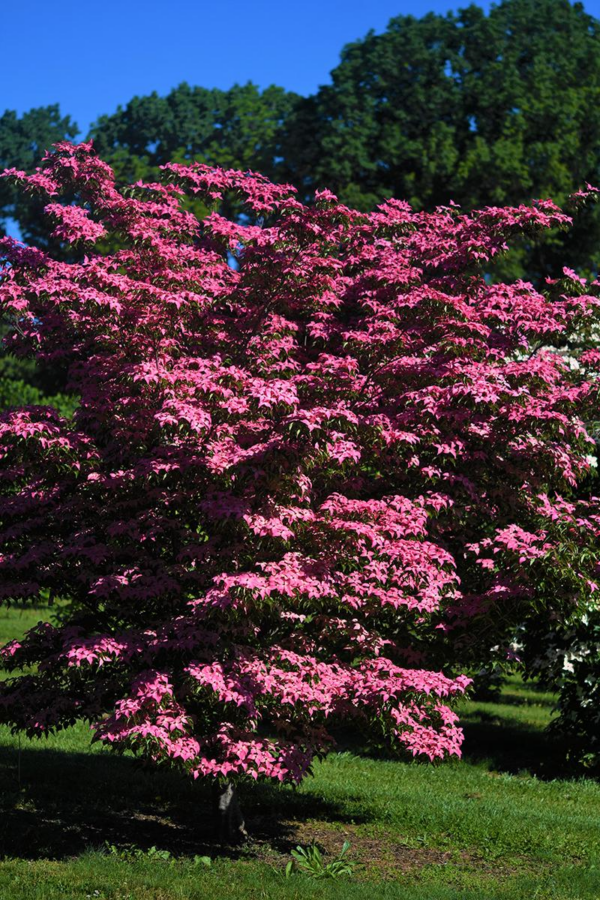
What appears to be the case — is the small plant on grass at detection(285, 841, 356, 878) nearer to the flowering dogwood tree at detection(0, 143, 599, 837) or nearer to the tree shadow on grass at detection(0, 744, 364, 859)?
the tree shadow on grass at detection(0, 744, 364, 859)

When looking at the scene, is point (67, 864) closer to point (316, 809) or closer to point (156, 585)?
point (156, 585)

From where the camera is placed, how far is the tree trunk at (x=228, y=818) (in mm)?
11852

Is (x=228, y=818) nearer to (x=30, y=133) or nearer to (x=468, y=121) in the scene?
(x=468, y=121)

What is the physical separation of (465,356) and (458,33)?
32.5 metres

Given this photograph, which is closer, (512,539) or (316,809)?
A: (512,539)

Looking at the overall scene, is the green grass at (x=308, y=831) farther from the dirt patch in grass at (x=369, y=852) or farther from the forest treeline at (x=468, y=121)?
the forest treeline at (x=468, y=121)

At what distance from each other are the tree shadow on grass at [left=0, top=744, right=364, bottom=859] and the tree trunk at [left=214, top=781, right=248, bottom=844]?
0.19 meters

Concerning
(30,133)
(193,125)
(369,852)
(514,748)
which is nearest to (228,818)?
(369,852)

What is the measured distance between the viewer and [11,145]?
201 feet

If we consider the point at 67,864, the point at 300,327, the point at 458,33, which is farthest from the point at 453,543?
the point at 458,33

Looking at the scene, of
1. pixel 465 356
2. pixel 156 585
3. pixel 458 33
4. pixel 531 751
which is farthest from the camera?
pixel 458 33

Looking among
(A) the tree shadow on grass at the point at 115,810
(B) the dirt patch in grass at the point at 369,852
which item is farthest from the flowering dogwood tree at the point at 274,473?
(A) the tree shadow on grass at the point at 115,810

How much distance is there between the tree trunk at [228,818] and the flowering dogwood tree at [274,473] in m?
0.04

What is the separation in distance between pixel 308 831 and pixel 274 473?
5351 millimetres
